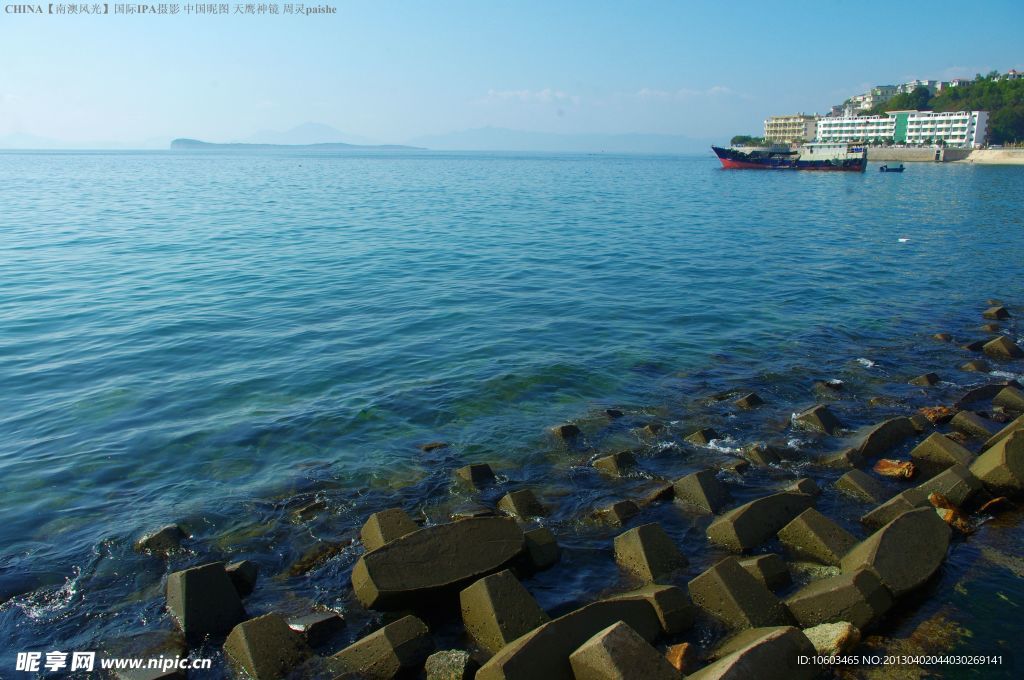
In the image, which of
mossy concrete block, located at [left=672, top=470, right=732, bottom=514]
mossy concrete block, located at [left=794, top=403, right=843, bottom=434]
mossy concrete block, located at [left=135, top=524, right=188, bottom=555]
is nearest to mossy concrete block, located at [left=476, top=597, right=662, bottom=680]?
mossy concrete block, located at [left=672, top=470, right=732, bottom=514]

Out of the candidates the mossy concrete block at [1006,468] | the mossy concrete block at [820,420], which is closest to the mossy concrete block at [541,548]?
the mossy concrete block at [1006,468]

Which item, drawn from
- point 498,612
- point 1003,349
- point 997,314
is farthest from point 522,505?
point 997,314

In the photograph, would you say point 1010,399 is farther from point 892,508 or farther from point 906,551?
point 906,551

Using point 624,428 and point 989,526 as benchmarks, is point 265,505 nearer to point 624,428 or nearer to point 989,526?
point 624,428

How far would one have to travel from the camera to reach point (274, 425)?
12.5 m

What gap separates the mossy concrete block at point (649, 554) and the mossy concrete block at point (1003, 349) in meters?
12.6

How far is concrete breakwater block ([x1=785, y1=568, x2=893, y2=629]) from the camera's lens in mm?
6289

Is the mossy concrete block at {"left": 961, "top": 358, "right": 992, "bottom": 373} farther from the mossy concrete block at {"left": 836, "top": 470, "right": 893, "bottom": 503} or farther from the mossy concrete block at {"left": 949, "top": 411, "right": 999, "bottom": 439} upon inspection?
the mossy concrete block at {"left": 836, "top": 470, "right": 893, "bottom": 503}

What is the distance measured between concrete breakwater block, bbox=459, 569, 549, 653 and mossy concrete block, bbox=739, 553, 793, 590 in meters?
2.29

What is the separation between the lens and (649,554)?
7477mm

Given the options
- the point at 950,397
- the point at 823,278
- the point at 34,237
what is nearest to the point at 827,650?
the point at 950,397

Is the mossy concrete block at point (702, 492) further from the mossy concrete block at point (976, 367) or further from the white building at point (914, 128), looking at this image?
the white building at point (914, 128)

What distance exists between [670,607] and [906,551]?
268 cm

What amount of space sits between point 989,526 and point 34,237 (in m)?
41.9
